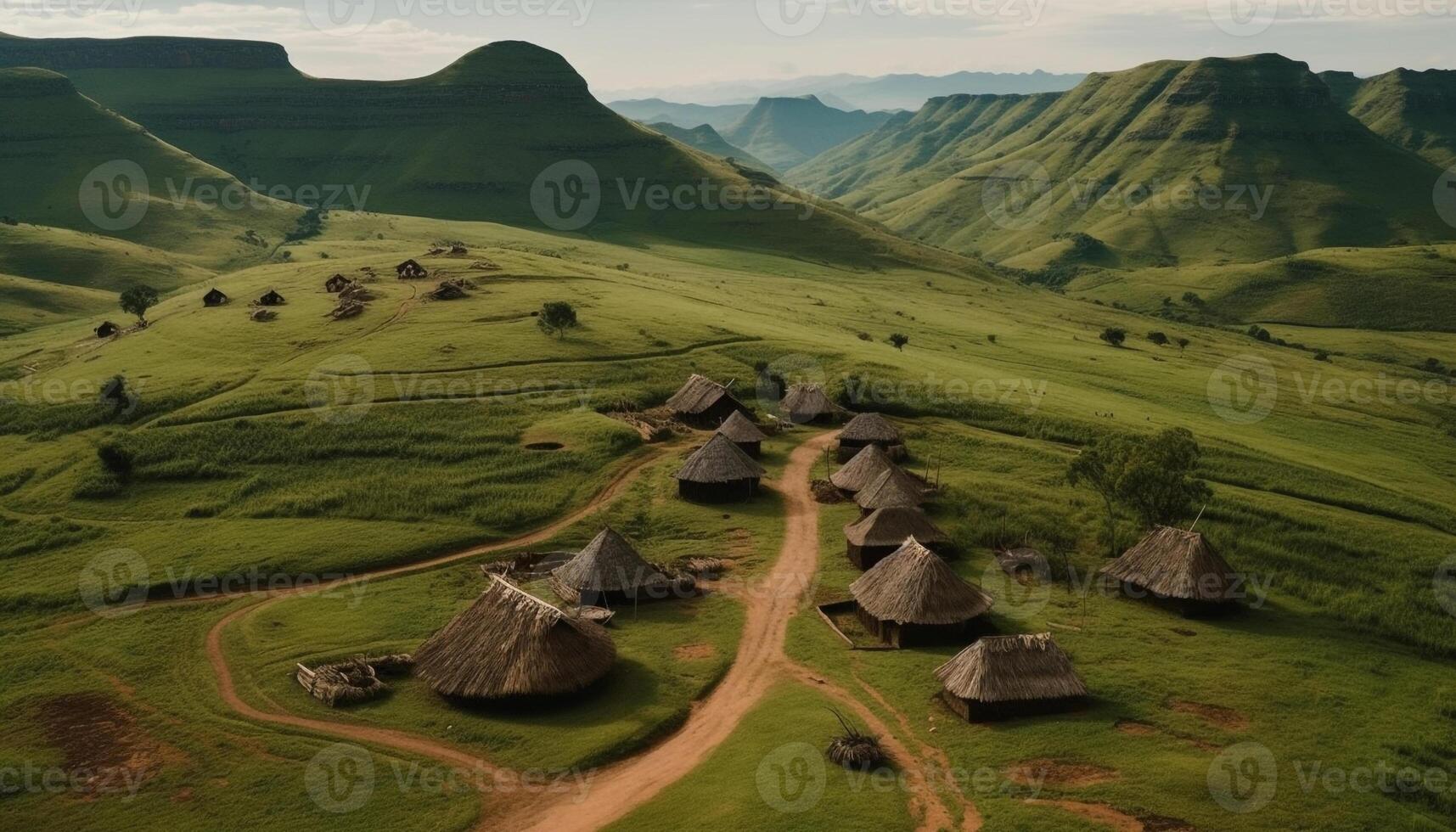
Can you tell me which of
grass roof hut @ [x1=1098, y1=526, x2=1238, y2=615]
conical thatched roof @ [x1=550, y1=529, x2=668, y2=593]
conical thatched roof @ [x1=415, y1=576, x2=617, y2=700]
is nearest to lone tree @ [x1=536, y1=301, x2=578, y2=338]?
conical thatched roof @ [x1=550, y1=529, x2=668, y2=593]

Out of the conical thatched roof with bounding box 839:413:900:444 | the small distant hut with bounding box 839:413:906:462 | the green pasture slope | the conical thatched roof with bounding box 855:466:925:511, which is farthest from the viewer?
the conical thatched roof with bounding box 839:413:900:444

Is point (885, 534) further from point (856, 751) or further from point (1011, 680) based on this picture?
point (856, 751)

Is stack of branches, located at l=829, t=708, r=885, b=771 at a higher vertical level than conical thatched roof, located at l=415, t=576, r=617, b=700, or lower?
higher

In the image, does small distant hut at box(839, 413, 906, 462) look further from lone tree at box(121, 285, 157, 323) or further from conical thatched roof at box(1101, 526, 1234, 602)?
lone tree at box(121, 285, 157, 323)

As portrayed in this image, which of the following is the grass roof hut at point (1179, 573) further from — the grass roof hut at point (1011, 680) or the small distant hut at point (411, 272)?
the small distant hut at point (411, 272)

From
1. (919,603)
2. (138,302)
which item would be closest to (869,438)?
(919,603)

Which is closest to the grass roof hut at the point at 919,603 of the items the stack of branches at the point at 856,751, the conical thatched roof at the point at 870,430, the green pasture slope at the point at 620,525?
the green pasture slope at the point at 620,525
